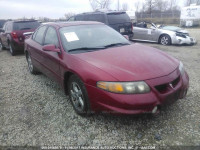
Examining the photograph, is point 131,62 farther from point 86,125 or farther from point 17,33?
point 17,33

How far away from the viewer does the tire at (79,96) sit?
8.30 feet

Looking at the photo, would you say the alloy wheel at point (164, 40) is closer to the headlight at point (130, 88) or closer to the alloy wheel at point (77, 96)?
the alloy wheel at point (77, 96)

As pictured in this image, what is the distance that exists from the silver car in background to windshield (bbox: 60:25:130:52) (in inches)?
257

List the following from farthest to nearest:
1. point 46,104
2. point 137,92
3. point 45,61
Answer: point 45,61 < point 46,104 < point 137,92

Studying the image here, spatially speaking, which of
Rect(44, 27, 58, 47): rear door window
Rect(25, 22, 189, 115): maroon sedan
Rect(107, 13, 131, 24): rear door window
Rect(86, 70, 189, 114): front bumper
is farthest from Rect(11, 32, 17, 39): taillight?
Rect(86, 70, 189, 114): front bumper

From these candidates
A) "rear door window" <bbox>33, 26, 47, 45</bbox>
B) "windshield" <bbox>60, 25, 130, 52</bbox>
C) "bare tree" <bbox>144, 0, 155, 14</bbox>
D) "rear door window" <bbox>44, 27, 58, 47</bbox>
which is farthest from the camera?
"bare tree" <bbox>144, 0, 155, 14</bbox>

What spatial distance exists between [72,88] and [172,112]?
1.70 meters

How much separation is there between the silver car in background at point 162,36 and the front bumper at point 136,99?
24.5ft

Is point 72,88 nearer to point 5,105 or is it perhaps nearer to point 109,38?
point 109,38

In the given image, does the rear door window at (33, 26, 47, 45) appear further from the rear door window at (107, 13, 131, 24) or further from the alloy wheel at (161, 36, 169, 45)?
the alloy wheel at (161, 36, 169, 45)

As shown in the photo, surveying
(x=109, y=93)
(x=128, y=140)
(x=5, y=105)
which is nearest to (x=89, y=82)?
(x=109, y=93)

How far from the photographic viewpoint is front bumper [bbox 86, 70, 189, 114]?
212 centimetres

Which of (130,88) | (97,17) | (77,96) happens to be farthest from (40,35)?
(97,17)

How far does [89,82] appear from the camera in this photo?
7.72 feet
